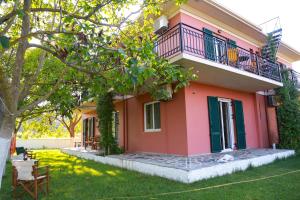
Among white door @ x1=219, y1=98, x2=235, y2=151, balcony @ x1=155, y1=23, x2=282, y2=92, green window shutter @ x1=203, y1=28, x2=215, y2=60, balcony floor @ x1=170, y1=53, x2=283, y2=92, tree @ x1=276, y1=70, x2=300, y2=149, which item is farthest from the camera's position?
tree @ x1=276, y1=70, x2=300, y2=149

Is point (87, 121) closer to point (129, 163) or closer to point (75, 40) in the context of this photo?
point (129, 163)

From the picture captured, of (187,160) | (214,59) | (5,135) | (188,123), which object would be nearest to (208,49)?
(214,59)

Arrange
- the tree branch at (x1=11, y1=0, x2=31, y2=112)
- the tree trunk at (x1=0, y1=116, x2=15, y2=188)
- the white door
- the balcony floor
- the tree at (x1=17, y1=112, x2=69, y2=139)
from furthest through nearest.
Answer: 1. the tree at (x1=17, y1=112, x2=69, y2=139)
2. the white door
3. the balcony floor
4. the tree branch at (x1=11, y1=0, x2=31, y2=112)
5. the tree trunk at (x1=0, y1=116, x2=15, y2=188)

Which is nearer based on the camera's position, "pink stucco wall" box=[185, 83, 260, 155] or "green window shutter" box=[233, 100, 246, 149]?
"pink stucco wall" box=[185, 83, 260, 155]

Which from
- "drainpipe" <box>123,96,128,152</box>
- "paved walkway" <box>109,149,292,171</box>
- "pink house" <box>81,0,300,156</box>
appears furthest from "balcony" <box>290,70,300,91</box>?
"drainpipe" <box>123,96,128,152</box>

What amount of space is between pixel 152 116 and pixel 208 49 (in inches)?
155

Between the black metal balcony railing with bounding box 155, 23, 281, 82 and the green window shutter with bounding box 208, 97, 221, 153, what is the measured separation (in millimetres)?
1812

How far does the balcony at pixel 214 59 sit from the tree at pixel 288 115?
802 mm

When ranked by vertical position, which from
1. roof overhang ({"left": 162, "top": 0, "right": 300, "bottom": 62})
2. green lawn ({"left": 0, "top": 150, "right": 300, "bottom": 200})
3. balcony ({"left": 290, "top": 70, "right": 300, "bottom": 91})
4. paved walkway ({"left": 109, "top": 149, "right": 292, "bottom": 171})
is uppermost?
roof overhang ({"left": 162, "top": 0, "right": 300, "bottom": 62})

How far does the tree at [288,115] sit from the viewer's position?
11797 millimetres

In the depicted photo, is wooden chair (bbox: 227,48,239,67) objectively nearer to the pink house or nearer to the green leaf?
the pink house

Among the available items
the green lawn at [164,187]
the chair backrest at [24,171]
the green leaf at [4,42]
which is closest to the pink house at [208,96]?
the green lawn at [164,187]

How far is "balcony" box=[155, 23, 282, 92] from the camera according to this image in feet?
26.5

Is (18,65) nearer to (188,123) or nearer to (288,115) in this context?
(188,123)
